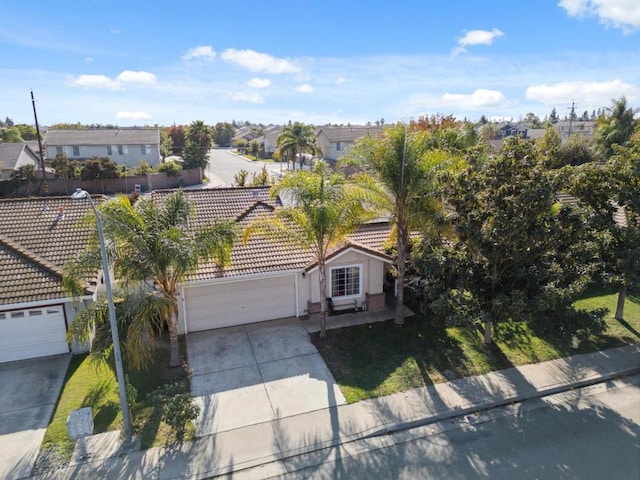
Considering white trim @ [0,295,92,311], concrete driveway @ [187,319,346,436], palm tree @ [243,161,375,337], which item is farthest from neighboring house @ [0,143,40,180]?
palm tree @ [243,161,375,337]

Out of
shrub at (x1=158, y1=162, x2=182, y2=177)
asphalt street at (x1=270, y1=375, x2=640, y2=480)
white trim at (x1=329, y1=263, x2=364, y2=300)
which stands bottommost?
asphalt street at (x1=270, y1=375, x2=640, y2=480)

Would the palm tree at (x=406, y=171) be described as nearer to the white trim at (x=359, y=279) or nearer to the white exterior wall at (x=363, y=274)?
the white exterior wall at (x=363, y=274)

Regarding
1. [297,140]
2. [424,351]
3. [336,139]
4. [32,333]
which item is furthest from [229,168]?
[424,351]

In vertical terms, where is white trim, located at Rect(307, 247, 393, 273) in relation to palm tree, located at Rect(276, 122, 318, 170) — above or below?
below

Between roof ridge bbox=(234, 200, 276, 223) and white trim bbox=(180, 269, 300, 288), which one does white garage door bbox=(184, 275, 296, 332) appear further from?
roof ridge bbox=(234, 200, 276, 223)

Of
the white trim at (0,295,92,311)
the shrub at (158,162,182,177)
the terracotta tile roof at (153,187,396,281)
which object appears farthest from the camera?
the shrub at (158,162,182,177)

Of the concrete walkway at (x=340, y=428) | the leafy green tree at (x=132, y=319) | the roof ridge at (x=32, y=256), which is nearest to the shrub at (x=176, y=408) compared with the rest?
the concrete walkway at (x=340, y=428)
